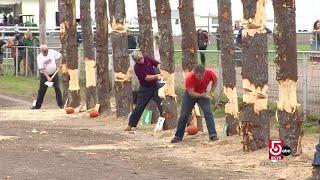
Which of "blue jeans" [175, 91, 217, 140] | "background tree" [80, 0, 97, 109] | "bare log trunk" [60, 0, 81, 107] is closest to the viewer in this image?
"blue jeans" [175, 91, 217, 140]

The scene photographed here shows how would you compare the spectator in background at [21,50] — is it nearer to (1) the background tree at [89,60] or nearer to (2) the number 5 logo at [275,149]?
(1) the background tree at [89,60]

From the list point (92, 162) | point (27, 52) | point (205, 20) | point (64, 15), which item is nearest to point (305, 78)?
point (92, 162)

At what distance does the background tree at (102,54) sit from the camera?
22922 millimetres

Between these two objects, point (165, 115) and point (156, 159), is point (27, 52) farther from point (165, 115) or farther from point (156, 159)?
point (156, 159)

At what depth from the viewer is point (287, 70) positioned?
14258mm

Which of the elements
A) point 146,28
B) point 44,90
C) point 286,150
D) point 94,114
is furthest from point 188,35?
point 44,90

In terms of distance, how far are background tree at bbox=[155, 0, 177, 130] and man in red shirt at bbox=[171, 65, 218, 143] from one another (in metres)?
2.05

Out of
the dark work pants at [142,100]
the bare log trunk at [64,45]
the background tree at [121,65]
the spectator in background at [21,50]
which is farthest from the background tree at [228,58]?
the spectator in background at [21,50]

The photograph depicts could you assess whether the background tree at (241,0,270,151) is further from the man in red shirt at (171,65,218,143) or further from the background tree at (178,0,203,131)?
the background tree at (178,0,203,131)

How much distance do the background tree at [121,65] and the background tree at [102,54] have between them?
1240 millimetres

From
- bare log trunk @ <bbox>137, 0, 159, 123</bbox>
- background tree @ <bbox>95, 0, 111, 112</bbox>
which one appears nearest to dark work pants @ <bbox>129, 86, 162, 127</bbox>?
bare log trunk @ <bbox>137, 0, 159, 123</bbox>

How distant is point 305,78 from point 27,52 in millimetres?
18837

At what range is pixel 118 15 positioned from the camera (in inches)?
842

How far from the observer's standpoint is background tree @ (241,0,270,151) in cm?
1516
